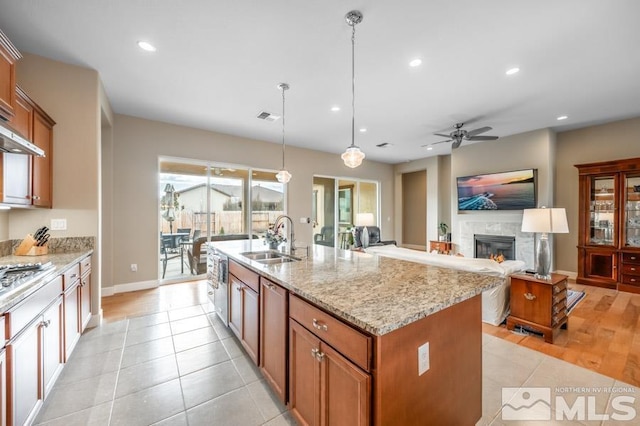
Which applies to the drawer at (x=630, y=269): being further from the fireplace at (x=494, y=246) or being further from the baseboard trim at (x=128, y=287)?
the baseboard trim at (x=128, y=287)

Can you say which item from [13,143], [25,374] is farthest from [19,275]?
[13,143]

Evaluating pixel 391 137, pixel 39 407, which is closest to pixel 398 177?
pixel 391 137

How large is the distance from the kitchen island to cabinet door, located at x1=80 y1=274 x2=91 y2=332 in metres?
1.98

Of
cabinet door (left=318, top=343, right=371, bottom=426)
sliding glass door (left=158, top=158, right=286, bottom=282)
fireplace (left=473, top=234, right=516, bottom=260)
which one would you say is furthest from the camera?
fireplace (left=473, top=234, right=516, bottom=260)

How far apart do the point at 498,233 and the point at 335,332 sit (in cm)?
581

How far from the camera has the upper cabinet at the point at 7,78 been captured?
1889 millimetres

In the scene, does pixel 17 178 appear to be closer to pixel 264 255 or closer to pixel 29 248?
pixel 29 248

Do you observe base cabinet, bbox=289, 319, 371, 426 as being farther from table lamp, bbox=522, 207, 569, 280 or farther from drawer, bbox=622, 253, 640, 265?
drawer, bbox=622, 253, 640, 265

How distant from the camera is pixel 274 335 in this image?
1.79 metres

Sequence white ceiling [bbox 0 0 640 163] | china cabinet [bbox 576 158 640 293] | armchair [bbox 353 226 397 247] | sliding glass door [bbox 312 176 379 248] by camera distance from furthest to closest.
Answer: sliding glass door [bbox 312 176 379 248] < armchair [bbox 353 226 397 247] < china cabinet [bbox 576 158 640 293] < white ceiling [bbox 0 0 640 163]

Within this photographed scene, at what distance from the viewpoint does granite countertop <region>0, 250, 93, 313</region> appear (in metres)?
1.34

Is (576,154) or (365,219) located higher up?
(576,154)

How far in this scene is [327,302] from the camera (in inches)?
48.7

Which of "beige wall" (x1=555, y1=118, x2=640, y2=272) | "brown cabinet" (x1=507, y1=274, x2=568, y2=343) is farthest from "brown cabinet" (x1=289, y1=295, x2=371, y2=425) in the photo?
"beige wall" (x1=555, y1=118, x2=640, y2=272)
